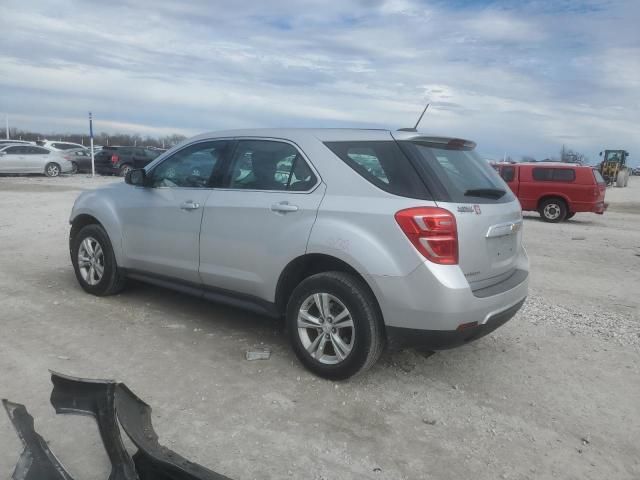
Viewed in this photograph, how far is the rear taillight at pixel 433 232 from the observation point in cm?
340

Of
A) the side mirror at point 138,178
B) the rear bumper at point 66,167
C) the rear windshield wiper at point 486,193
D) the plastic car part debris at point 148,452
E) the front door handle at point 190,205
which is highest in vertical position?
the rear windshield wiper at point 486,193

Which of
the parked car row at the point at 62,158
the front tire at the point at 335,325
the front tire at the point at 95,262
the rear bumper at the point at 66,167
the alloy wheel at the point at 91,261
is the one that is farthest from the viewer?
the rear bumper at the point at 66,167

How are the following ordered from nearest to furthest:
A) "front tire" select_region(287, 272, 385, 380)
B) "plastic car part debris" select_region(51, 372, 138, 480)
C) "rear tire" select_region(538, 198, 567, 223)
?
"plastic car part debris" select_region(51, 372, 138, 480) → "front tire" select_region(287, 272, 385, 380) → "rear tire" select_region(538, 198, 567, 223)

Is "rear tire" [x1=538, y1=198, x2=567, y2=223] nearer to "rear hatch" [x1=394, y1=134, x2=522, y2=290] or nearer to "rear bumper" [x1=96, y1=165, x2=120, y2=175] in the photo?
"rear hatch" [x1=394, y1=134, x2=522, y2=290]

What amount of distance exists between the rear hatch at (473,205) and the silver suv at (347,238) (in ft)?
0.03

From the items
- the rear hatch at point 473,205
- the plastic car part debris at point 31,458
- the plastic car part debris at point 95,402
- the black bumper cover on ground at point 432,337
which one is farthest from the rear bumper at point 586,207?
the plastic car part debris at point 31,458

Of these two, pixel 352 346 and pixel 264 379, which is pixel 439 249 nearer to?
pixel 352 346

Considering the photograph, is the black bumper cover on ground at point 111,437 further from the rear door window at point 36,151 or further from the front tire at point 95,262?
the rear door window at point 36,151

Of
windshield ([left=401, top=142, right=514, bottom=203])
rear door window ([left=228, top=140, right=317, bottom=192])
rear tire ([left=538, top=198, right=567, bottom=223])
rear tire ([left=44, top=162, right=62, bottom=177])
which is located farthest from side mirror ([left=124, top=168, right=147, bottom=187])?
rear tire ([left=44, top=162, right=62, bottom=177])

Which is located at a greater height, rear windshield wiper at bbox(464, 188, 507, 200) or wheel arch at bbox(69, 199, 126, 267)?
rear windshield wiper at bbox(464, 188, 507, 200)

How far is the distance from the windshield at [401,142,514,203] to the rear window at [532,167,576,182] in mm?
12443

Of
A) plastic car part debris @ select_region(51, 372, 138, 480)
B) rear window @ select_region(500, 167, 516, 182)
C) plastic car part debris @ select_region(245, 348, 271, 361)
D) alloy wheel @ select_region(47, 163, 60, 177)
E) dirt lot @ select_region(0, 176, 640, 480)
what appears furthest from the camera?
alloy wheel @ select_region(47, 163, 60, 177)

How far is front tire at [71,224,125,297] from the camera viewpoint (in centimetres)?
545

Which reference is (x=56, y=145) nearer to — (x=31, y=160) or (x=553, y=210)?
(x=31, y=160)
